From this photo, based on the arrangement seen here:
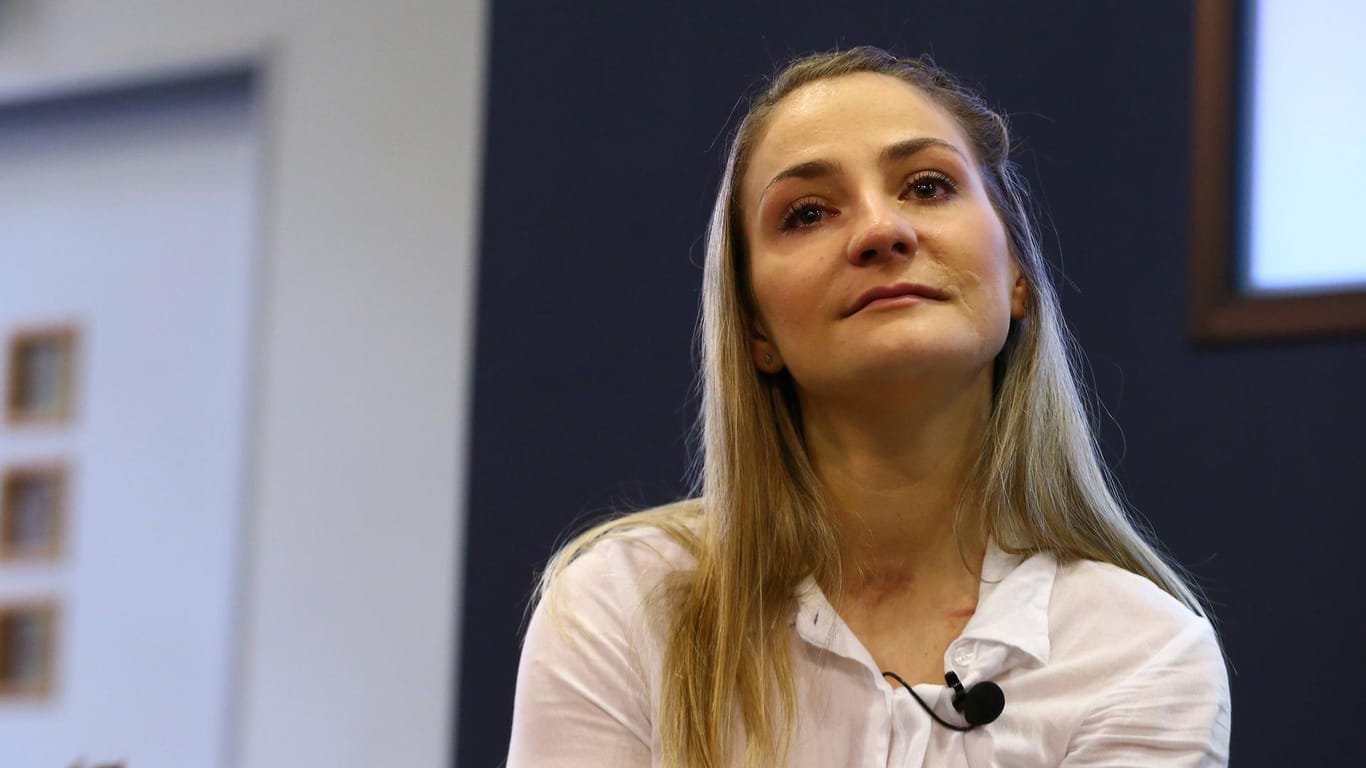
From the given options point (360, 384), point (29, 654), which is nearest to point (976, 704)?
point (360, 384)

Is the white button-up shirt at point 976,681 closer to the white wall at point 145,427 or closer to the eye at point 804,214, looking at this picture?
the eye at point 804,214

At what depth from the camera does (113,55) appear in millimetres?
3162

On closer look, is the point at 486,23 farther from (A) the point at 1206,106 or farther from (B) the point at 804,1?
(A) the point at 1206,106

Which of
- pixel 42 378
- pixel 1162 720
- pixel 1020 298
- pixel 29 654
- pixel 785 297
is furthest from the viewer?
pixel 42 378

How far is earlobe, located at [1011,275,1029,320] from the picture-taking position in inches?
58.6

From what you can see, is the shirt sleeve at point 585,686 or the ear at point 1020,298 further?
the ear at point 1020,298

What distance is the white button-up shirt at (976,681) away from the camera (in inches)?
48.4

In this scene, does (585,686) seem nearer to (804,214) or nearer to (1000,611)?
(1000,611)

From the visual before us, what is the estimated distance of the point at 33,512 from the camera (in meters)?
3.24

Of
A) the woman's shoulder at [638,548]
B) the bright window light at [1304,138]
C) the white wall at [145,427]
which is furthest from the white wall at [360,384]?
the bright window light at [1304,138]

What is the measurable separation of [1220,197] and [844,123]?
755mm

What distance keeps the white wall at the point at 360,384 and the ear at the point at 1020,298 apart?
4.48ft

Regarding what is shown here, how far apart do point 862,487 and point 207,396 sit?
2059 millimetres

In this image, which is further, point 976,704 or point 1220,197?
point 1220,197
